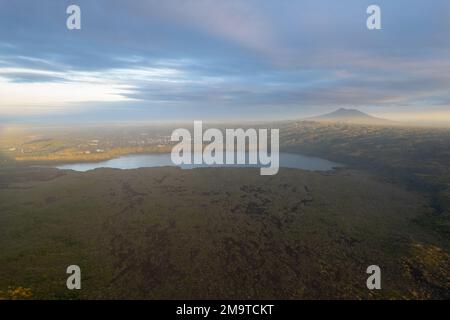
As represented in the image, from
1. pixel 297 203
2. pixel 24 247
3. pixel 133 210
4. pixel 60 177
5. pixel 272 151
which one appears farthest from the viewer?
pixel 272 151

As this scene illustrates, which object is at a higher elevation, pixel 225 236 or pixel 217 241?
pixel 225 236

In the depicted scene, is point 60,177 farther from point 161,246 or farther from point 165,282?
point 165,282

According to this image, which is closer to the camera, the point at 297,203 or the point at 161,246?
the point at 161,246

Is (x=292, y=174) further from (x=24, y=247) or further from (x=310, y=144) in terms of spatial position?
(x=310, y=144)

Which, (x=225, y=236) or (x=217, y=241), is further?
(x=225, y=236)

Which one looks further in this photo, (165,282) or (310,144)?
(310,144)

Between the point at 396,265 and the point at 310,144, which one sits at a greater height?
the point at 310,144

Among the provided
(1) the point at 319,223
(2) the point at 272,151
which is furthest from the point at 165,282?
(2) the point at 272,151

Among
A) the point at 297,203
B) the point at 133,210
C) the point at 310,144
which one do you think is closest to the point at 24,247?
the point at 133,210

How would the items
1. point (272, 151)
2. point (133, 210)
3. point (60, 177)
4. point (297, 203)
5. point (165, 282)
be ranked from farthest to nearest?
1. point (272, 151)
2. point (60, 177)
3. point (297, 203)
4. point (133, 210)
5. point (165, 282)
